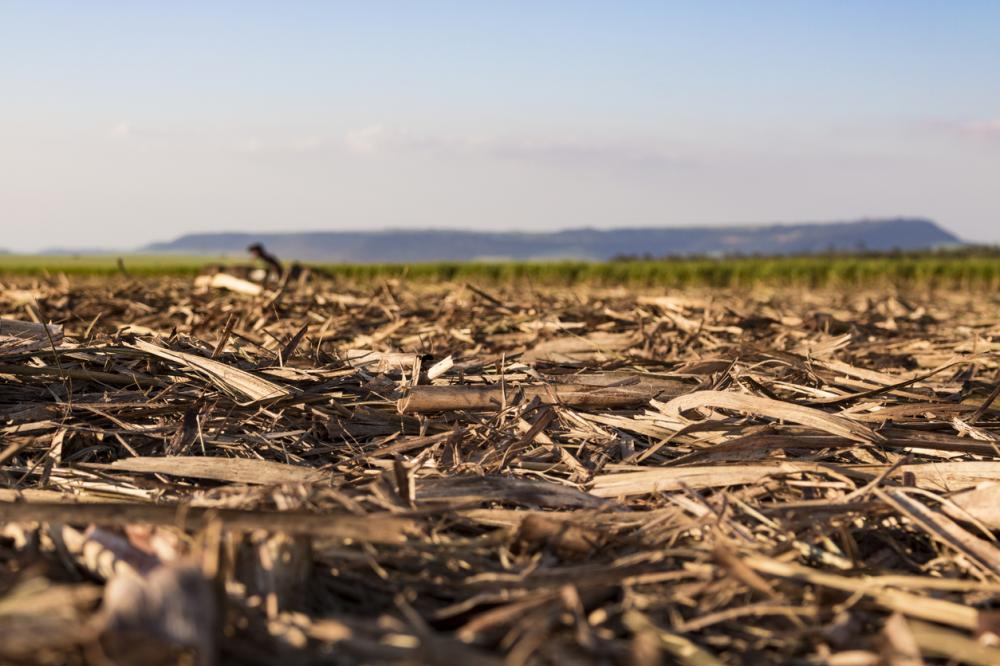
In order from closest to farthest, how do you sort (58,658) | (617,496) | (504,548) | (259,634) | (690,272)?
1. (58,658)
2. (259,634)
3. (504,548)
4. (617,496)
5. (690,272)

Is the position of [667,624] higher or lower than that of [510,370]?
lower

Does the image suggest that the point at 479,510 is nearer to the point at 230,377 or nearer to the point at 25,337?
the point at 230,377

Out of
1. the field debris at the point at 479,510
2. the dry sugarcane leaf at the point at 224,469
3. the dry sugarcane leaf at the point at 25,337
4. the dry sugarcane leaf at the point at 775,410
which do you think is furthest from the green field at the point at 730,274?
the dry sugarcane leaf at the point at 224,469

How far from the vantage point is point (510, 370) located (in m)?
3.93

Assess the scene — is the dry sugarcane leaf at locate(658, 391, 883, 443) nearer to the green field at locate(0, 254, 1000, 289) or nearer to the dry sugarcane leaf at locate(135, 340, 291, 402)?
the dry sugarcane leaf at locate(135, 340, 291, 402)

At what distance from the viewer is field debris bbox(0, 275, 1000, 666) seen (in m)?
1.66

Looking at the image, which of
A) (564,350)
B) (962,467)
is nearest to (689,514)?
(962,467)

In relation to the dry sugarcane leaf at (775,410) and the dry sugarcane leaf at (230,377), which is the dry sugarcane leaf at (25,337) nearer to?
the dry sugarcane leaf at (230,377)

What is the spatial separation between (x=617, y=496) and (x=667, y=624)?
2.31ft

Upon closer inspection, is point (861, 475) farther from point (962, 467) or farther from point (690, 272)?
point (690, 272)

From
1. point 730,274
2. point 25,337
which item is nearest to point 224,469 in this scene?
point 25,337

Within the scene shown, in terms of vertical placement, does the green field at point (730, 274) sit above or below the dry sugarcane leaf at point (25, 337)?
below

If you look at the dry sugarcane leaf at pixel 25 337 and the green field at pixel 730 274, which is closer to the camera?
the dry sugarcane leaf at pixel 25 337

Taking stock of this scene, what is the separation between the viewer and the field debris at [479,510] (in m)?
1.66
